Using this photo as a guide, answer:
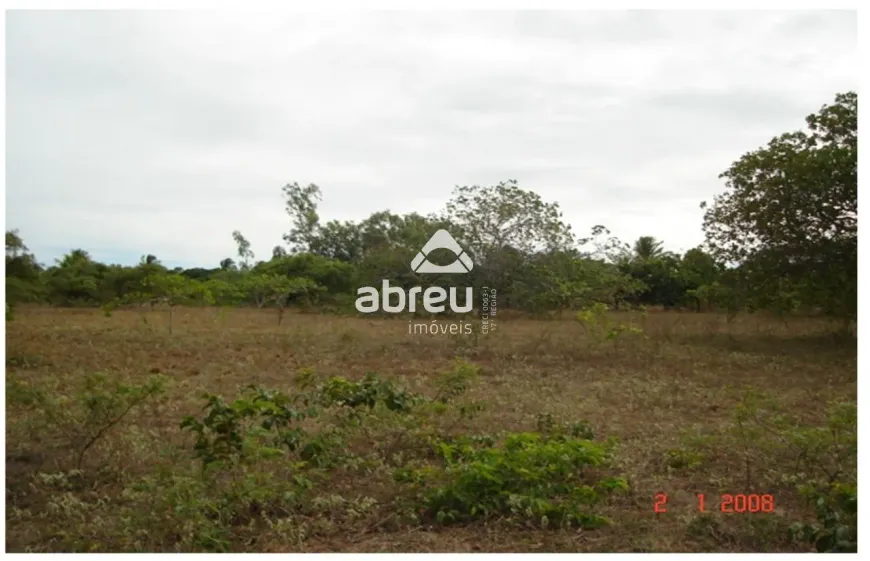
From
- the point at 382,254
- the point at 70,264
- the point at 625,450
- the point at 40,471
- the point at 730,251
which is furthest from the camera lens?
the point at 730,251

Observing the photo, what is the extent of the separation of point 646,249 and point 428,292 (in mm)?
2268

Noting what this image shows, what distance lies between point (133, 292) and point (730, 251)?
7.36 meters

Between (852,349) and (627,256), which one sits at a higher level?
(627,256)

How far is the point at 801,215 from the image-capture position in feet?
27.8

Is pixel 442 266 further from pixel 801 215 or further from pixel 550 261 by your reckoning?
pixel 801 215

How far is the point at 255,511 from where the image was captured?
10.3 ft

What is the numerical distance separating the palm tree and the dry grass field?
3.59 ft

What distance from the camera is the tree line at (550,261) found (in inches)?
239

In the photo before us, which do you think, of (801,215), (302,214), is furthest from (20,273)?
(801,215)

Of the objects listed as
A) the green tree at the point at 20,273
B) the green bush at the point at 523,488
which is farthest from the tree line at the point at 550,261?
the green bush at the point at 523,488
